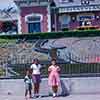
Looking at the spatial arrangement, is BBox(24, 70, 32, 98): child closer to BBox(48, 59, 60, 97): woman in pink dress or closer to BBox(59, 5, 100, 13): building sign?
BBox(48, 59, 60, 97): woman in pink dress

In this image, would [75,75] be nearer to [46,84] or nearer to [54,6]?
[46,84]

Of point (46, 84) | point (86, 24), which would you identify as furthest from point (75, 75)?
point (86, 24)

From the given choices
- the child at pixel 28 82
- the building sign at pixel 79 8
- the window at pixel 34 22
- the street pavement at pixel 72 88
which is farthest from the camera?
the window at pixel 34 22

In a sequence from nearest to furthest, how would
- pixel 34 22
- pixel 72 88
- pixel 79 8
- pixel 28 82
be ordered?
pixel 28 82 < pixel 72 88 < pixel 79 8 < pixel 34 22

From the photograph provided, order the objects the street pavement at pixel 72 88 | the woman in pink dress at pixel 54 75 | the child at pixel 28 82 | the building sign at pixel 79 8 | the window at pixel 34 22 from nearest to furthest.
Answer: the child at pixel 28 82 → the woman in pink dress at pixel 54 75 → the street pavement at pixel 72 88 → the building sign at pixel 79 8 → the window at pixel 34 22

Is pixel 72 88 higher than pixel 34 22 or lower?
lower

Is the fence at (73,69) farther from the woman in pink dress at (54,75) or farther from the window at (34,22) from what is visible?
the window at (34,22)

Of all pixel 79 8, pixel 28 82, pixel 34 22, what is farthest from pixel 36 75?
pixel 34 22

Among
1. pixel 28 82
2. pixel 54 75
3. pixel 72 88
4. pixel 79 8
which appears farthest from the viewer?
pixel 79 8

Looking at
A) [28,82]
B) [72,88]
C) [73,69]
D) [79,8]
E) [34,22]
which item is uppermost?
[79,8]

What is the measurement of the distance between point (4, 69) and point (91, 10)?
2722 cm

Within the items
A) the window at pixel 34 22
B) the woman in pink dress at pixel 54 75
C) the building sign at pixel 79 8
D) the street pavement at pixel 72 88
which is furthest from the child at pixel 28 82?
the building sign at pixel 79 8

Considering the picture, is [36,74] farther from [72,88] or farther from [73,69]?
[73,69]

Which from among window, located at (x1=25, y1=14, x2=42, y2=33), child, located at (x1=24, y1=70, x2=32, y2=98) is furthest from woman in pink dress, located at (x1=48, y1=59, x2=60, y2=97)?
window, located at (x1=25, y1=14, x2=42, y2=33)
